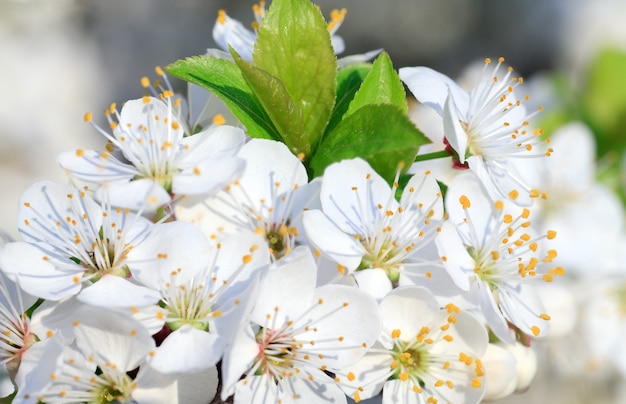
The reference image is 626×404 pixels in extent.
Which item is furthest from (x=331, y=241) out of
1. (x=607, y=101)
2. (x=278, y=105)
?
(x=607, y=101)

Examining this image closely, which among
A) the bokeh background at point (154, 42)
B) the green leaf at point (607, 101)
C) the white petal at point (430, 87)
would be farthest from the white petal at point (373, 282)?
the bokeh background at point (154, 42)

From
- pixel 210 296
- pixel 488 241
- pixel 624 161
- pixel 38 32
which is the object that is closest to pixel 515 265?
pixel 488 241

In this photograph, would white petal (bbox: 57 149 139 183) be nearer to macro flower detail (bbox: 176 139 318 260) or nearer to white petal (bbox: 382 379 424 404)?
macro flower detail (bbox: 176 139 318 260)

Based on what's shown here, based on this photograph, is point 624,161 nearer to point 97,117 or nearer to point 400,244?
A: point 400,244

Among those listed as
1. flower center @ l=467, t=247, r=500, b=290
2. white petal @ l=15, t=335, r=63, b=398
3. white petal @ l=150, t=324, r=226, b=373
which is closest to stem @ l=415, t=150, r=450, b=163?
flower center @ l=467, t=247, r=500, b=290

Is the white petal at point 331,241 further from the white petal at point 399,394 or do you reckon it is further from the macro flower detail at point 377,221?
the white petal at point 399,394

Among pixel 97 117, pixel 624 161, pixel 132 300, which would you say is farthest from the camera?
pixel 97 117
